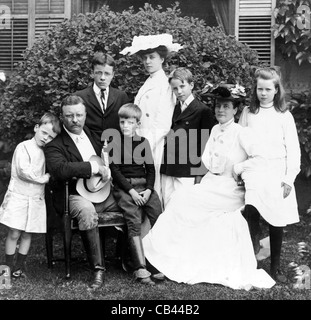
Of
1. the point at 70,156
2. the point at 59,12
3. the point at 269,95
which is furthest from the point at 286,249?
the point at 59,12

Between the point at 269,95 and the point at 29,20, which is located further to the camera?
the point at 29,20

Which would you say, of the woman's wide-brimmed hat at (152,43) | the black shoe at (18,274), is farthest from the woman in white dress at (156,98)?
the black shoe at (18,274)

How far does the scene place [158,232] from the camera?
5148 millimetres

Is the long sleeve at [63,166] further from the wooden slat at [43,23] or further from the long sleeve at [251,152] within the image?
the wooden slat at [43,23]

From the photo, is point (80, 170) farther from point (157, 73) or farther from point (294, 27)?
point (294, 27)

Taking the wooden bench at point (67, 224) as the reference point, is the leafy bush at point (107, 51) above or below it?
above

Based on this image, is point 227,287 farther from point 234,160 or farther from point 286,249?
point 286,249

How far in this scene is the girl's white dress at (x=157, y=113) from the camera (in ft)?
17.9

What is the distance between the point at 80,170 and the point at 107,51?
162 cm

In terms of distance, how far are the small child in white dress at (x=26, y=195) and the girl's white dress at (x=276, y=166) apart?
5.32ft

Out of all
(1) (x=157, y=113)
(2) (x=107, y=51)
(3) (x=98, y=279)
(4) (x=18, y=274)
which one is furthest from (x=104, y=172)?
(2) (x=107, y=51)

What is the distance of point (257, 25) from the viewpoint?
24.9 feet

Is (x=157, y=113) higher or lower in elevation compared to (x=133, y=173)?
higher
